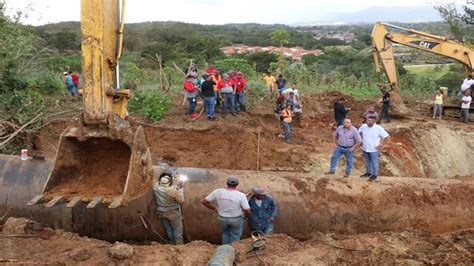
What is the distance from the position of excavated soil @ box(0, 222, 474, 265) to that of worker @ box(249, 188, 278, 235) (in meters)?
0.63

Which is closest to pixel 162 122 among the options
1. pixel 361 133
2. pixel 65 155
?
pixel 361 133

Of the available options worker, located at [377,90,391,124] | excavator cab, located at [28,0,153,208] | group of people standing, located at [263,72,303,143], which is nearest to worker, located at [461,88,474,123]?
worker, located at [377,90,391,124]

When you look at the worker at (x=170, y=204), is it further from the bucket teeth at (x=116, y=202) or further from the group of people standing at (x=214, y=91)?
the group of people standing at (x=214, y=91)

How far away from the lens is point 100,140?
709 cm

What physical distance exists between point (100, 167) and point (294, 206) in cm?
321

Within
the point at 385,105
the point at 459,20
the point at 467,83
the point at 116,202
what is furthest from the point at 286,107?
the point at 459,20

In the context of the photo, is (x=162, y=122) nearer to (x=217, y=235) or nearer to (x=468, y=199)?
(x=217, y=235)

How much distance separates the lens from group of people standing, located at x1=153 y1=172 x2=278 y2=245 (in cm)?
732

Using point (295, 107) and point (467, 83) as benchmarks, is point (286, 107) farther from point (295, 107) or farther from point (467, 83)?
point (467, 83)

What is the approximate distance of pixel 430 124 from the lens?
17.0 metres

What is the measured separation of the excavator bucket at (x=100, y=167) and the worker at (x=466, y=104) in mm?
13958

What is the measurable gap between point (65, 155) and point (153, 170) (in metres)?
1.45

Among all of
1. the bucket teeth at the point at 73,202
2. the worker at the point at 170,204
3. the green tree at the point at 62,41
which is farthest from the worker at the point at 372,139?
the green tree at the point at 62,41

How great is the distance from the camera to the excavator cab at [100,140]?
21.0 ft
